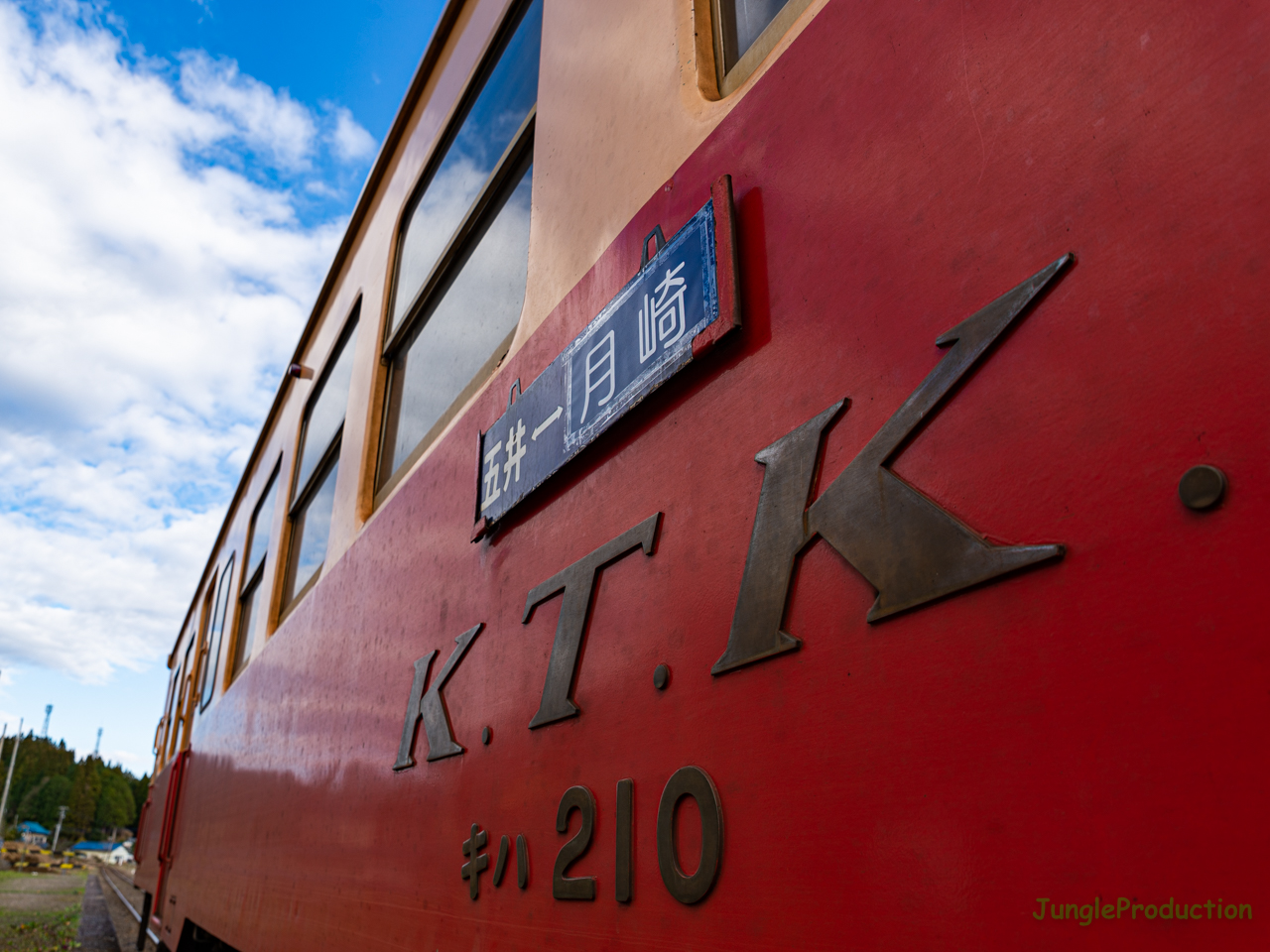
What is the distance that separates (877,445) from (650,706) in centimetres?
48

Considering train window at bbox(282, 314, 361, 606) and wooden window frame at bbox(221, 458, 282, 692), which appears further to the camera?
wooden window frame at bbox(221, 458, 282, 692)

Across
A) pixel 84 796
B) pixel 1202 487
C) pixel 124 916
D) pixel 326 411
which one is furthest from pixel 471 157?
pixel 84 796

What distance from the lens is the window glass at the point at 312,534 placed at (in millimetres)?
3592

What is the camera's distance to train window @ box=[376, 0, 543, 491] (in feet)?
6.81

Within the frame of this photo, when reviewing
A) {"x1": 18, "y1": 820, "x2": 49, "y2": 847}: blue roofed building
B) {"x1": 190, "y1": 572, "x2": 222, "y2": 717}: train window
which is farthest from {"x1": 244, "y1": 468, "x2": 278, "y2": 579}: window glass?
{"x1": 18, "y1": 820, "x2": 49, "y2": 847}: blue roofed building

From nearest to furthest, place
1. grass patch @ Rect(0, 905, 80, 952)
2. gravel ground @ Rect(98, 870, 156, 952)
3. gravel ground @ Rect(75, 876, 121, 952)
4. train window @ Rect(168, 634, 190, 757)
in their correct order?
grass patch @ Rect(0, 905, 80, 952)
train window @ Rect(168, 634, 190, 757)
gravel ground @ Rect(75, 876, 121, 952)
gravel ground @ Rect(98, 870, 156, 952)

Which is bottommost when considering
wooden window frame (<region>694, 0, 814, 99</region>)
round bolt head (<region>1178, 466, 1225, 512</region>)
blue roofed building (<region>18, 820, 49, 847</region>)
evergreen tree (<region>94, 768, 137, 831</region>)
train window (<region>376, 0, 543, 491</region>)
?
blue roofed building (<region>18, 820, 49, 847</region>)

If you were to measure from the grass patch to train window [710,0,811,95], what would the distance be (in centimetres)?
970

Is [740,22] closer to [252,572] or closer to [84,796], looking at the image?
[252,572]

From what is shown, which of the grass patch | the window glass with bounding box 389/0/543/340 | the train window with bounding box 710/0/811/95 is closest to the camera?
the train window with bounding box 710/0/811/95

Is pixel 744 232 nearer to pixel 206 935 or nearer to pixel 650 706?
pixel 650 706

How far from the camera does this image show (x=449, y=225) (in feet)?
8.33

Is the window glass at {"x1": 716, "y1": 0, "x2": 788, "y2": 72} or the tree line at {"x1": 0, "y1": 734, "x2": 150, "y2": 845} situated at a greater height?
the window glass at {"x1": 716, "y1": 0, "x2": 788, "y2": 72}

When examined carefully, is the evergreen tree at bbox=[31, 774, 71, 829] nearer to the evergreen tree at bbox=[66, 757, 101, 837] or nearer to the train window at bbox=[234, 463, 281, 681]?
the evergreen tree at bbox=[66, 757, 101, 837]
